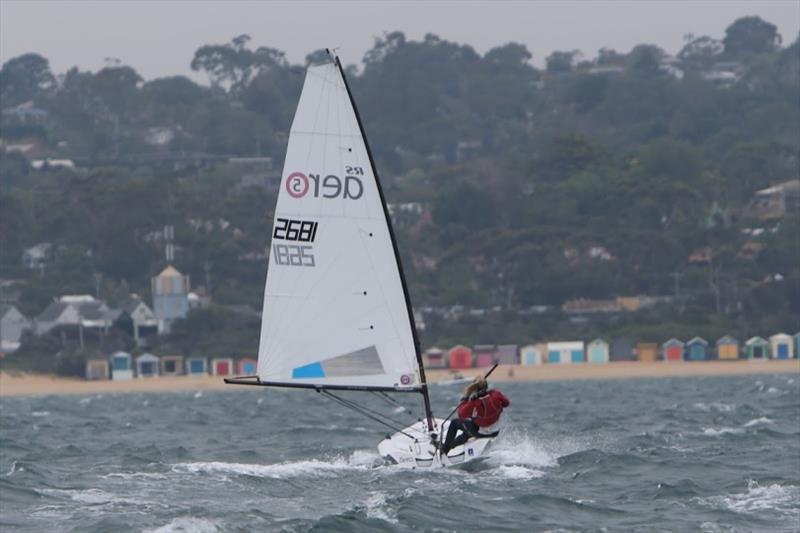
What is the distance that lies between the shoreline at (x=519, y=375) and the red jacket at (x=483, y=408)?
50988 millimetres

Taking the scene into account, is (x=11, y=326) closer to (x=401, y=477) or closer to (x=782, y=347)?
(x=782, y=347)

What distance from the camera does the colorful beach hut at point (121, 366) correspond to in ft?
293

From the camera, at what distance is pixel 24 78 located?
19575 cm

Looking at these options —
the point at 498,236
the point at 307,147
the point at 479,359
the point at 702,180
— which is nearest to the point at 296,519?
the point at 307,147

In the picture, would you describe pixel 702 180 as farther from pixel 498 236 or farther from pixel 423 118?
pixel 423 118

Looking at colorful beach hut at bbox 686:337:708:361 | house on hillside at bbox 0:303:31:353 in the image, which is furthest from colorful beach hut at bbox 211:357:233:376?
colorful beach hut at bbox 686:337:708:361

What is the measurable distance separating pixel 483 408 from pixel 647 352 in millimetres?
64270

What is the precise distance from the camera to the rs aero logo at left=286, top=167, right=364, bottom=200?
84.4 ft

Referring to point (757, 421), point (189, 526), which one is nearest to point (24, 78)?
point (757, 421)

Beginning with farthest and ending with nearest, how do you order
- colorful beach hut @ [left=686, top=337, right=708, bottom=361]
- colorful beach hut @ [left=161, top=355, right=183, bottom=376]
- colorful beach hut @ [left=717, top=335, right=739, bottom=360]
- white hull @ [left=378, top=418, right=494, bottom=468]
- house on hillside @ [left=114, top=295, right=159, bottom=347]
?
1. house on hillside @ [left=114, top=295, right=159, bottom=347]
2. colorful beach hut @ [left=161, top=355, right=183, bottom=376]
3. colorful beach hut @ [left=686, top=337, right=708, bottom=361]
4. colorful beach hut @ [left=717, top=335, right=739, bottom=360]
5. white hull @ [left=378, top=418, right=494, bottom=468]

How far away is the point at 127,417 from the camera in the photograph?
48.5 metres

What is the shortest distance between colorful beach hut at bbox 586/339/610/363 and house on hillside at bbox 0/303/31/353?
28.8 meters

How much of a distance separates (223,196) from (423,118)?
56.4 metres

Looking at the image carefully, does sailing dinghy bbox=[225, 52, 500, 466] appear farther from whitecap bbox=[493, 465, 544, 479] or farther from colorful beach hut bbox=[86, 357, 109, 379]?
colorful beach hut bbox=[86, 357, 109, 379]
